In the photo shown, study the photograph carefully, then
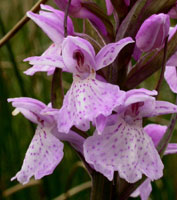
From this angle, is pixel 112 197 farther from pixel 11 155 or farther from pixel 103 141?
pixel 11 155

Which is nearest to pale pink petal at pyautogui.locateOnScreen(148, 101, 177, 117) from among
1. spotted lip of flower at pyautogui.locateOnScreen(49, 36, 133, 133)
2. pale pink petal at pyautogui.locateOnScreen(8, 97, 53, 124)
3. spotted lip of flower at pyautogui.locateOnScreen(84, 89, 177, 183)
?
spotted lip of flower at pyautogui.locateOnScreen(84, 89, 177, 183)

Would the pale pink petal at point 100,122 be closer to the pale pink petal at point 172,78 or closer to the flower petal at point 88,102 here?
the flower petal at point 88,102

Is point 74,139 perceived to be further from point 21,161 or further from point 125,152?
point 21,161

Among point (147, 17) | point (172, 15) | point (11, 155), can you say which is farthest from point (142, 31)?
point (11, 155)

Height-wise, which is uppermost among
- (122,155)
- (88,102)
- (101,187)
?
(88,102)

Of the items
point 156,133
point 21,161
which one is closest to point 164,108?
point 156,133

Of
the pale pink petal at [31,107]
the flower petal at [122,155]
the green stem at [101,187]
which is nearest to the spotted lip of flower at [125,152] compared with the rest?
the flower petal at [122,155]

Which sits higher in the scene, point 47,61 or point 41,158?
point 47,61
